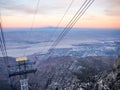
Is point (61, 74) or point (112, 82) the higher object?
point (61, 74)

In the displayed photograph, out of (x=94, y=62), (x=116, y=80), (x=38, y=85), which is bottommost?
(x=116, y=80)

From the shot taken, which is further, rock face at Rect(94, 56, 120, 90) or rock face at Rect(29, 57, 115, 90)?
rock face at Rect(29, 57, 115, 90)

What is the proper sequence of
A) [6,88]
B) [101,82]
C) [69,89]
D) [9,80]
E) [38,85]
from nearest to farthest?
1. [101,82]
2. [69,89]
3. [6,88]
4. [38,85]
5. [9,80]

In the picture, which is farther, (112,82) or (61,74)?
(61,74)

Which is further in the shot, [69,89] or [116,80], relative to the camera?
[69,89]

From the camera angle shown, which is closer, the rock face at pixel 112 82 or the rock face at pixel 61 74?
the rock face at pixel 112 82

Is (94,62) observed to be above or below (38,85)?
above

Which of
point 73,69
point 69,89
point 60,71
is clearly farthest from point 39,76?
point 69,89

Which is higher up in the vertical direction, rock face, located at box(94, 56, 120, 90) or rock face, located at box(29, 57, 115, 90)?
rock face, located at box(29, 57, 115, 90)

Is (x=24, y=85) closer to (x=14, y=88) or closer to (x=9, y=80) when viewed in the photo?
(x=14, y=88)

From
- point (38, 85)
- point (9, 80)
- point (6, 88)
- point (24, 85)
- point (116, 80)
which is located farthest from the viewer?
point (9, 80)

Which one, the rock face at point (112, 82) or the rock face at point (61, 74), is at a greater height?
the rock face at point (61, 74)
